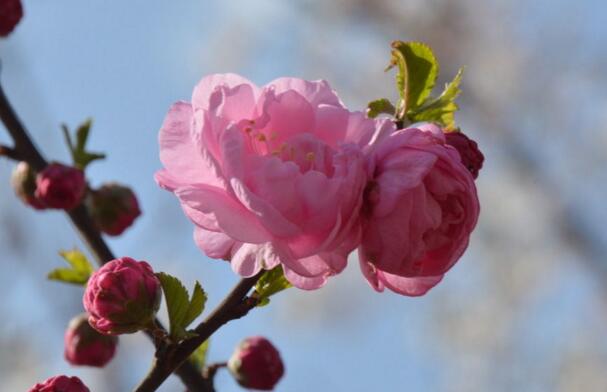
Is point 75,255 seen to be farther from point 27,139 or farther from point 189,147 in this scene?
point 189,147

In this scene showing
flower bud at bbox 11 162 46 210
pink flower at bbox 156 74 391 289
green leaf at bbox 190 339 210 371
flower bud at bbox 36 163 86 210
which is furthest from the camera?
flower bud at bbox 11 162 46 210

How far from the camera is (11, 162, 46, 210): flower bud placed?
2.03 m

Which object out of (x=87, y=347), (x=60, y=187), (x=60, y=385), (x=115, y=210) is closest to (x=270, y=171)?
(x=60, y=385)

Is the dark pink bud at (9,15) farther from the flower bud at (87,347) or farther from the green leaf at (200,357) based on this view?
the green leaf at (200,357)

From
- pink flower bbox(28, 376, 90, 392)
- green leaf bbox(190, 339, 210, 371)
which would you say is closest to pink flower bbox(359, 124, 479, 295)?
pink flower bbox(28, 376, 90, 392)

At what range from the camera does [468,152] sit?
1.24 m

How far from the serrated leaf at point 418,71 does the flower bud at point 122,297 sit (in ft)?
1.40

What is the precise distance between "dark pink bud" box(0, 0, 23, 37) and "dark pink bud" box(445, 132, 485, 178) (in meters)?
1.02

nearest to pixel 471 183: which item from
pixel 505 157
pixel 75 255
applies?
pixel 75 255

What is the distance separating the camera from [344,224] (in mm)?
1080

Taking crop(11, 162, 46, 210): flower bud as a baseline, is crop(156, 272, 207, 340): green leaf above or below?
above

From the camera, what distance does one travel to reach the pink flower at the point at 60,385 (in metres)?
1.22

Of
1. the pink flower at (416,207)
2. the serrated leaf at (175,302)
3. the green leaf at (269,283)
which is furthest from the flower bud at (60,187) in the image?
the pink flower at (416,207)

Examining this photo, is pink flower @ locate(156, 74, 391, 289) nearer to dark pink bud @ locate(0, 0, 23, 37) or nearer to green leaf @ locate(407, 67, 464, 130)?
green leaf @ locate(407, 67, 464, 130)
